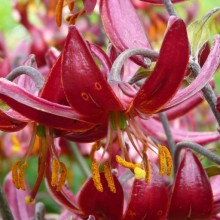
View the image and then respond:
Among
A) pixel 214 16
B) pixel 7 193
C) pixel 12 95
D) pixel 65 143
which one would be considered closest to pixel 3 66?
pixel 65 143

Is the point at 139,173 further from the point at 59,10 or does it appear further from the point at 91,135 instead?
the point at 59,10

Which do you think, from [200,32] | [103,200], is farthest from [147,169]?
→ [200,32]

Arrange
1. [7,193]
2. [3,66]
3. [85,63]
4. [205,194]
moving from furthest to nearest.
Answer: [3,66] → [7,193] → [205,194] → [85,63]

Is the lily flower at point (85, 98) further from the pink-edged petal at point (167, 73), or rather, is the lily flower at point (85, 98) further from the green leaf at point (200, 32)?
the green leaf at point (200, 32)

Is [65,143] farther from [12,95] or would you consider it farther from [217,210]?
[12,95]

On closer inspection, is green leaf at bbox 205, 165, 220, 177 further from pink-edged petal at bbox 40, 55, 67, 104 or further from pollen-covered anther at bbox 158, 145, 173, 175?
pink-edged petal at bbox 40, 55, 67, 104

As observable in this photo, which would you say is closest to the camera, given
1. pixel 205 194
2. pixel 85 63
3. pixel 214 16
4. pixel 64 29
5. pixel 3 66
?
pixel 85 63

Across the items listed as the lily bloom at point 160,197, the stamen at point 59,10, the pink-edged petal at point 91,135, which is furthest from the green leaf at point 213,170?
the stamen at point 59,10

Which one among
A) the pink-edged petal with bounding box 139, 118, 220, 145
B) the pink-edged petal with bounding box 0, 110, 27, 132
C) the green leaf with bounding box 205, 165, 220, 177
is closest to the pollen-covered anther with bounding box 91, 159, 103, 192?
the pink-edged petal with bounding box 0, 110, 27, 132
